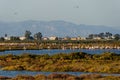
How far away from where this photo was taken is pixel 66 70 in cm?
6975

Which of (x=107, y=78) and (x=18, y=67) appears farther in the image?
(x=18, y=67)

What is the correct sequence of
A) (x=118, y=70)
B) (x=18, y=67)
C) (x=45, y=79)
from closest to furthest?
(x=45, y=79), (x=118, y=70), (x=18, y=67)

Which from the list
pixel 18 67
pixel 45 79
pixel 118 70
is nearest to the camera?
pixel 45 79

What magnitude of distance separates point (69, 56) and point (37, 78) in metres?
38.2

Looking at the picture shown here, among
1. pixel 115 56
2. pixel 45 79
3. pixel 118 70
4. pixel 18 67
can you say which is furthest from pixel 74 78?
pixel 115 56

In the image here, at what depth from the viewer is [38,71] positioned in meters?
69.7

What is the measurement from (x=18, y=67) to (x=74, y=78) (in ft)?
73.3

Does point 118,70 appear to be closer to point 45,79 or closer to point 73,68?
point 73,68

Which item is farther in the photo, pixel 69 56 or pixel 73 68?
pixel 69 56

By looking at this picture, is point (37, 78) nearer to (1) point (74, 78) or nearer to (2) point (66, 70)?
(1) point (74, 78)

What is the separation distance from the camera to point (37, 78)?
52.9 metres

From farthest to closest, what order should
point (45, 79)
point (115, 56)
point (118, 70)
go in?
point (115, 56) → point (118, 70) → point (45, 79)

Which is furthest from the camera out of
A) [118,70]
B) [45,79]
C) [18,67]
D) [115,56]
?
[115,56]

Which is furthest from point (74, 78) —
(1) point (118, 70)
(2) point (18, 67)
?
(2) point (18, 67)
